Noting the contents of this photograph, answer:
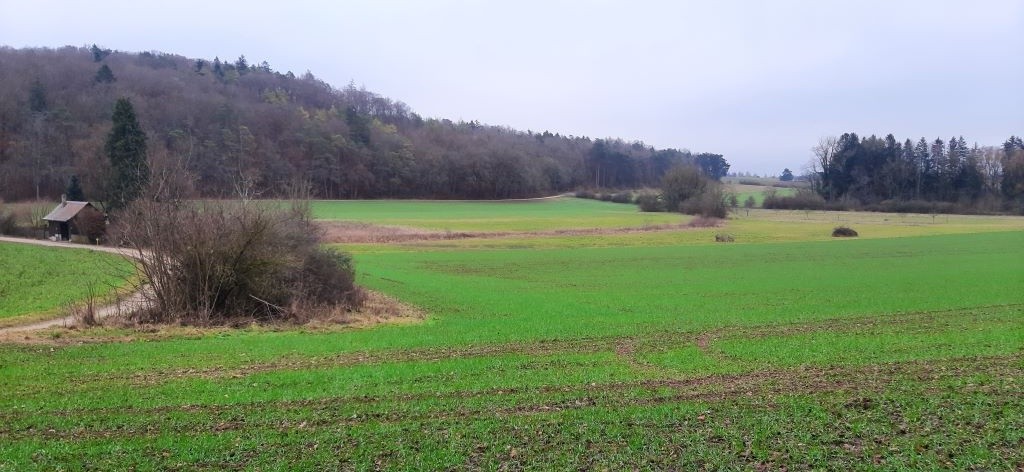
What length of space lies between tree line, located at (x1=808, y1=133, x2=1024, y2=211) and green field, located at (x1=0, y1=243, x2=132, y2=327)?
136 m

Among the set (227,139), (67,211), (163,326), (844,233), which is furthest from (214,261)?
(227,139)

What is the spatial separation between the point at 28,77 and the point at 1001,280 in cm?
14848

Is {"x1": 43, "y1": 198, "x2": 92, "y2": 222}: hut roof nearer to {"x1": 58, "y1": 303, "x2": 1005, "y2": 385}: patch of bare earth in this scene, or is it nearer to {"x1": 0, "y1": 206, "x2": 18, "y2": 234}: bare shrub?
{"x1": 0, "y1": 206, "x2": 18, "y2": 234}: bare shrub

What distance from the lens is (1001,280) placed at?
100.0 feet

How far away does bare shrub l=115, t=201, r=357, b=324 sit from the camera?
2247 centimetres

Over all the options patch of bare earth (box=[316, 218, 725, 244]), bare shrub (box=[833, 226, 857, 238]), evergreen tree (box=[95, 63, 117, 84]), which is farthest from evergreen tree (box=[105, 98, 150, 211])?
evergreen tree (box=[95, 63, 117, 84])

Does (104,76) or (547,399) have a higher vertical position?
(104,76)

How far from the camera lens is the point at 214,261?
2278 cm

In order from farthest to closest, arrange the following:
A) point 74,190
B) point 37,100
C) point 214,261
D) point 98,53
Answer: point 98,53, point 37,100, point 74,190, point 214,261

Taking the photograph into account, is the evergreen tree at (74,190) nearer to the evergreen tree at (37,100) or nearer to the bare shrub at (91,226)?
the bare shrub at (91,226)

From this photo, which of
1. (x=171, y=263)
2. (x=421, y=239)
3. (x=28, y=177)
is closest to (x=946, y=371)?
(x=171, y=263)

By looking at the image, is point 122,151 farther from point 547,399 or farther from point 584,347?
point 547,399

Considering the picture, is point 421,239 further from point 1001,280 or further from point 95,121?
point 95,121

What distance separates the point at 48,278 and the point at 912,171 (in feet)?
508
